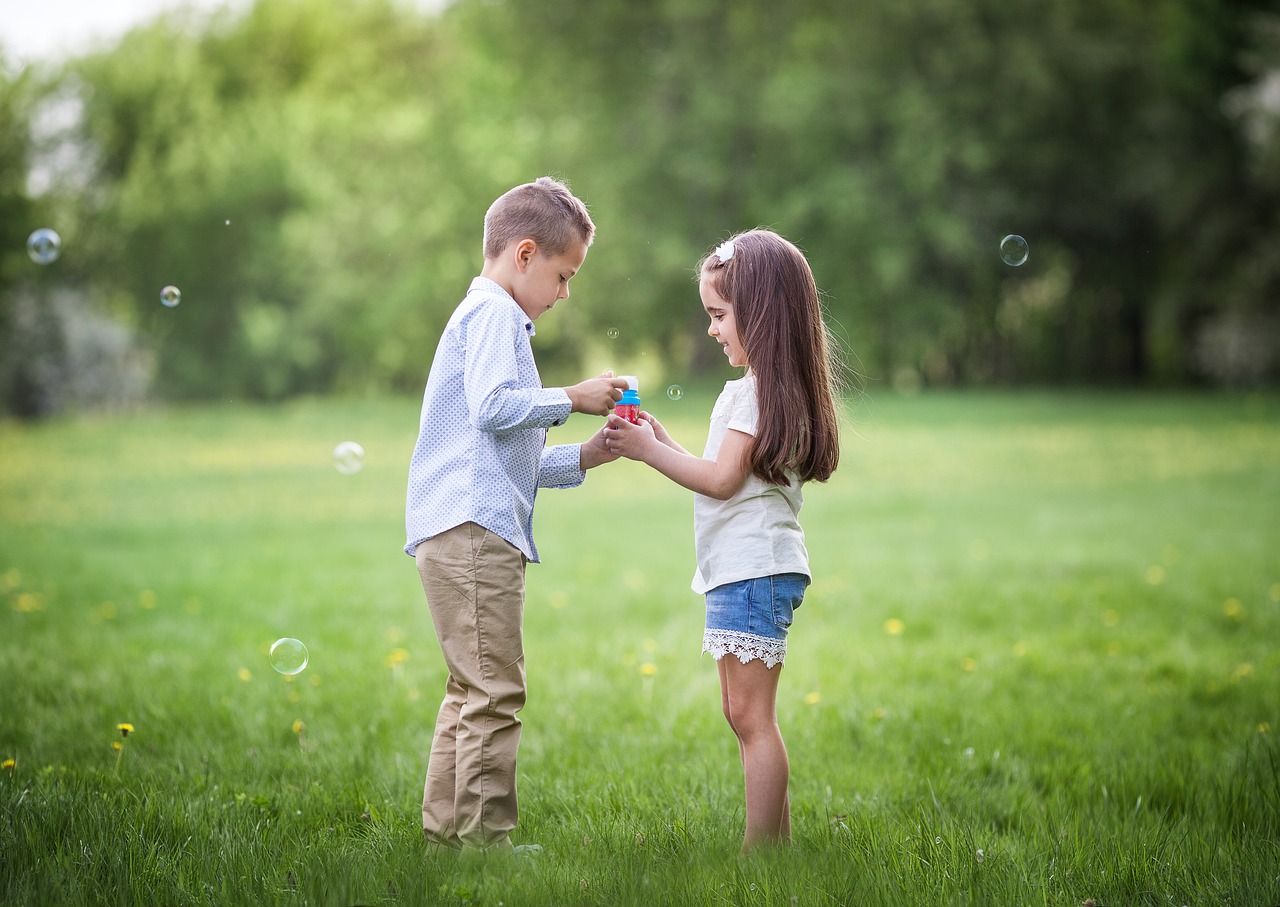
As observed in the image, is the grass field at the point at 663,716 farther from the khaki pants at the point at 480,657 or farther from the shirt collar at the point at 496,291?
the shirt collar at the point at 496,291

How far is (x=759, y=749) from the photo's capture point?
334 centimetres

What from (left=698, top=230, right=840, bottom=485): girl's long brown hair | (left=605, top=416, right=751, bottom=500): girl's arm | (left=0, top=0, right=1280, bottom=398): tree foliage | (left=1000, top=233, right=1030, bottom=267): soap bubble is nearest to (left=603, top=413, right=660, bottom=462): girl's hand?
(left=605, top=416, right=751, bottom=500): girl's arm

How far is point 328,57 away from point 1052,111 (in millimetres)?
25652

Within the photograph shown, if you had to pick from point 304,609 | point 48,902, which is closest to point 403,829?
point 48,902

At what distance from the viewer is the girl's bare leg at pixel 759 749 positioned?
3.34 metres

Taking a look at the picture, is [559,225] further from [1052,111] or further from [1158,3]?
[1158,3]

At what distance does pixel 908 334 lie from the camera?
1206 inches

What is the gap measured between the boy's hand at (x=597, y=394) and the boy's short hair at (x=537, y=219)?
0.44 m

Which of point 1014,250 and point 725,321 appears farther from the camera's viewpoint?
point 1014,250

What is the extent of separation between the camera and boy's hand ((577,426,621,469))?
3541 mm

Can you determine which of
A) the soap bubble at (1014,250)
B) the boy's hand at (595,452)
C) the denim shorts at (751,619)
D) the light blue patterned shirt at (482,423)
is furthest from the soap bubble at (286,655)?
the soap bubble at (1014,250)

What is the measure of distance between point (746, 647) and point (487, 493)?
2.81ft

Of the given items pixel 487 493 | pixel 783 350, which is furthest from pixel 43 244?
pixel 783 350

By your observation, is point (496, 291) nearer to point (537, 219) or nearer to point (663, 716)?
point (537, 219)
